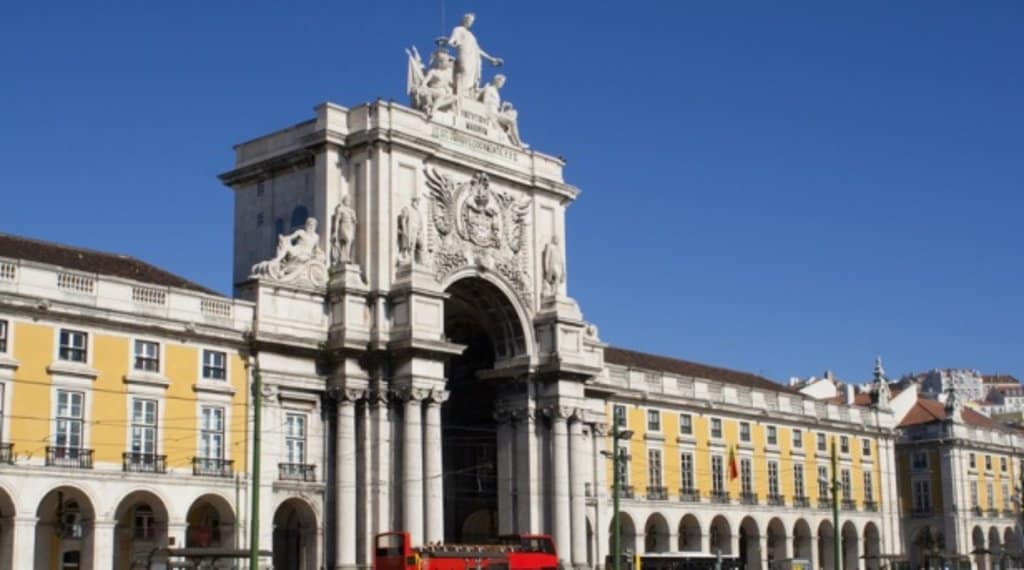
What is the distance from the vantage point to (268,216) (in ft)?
209

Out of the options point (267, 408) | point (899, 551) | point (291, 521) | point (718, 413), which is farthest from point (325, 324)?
point (899, 551)

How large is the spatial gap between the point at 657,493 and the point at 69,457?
117 ft

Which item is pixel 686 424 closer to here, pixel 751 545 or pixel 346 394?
pixel 751 545

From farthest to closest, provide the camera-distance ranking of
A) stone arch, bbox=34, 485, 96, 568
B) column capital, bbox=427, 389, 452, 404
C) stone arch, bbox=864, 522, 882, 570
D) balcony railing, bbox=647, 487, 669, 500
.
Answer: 1. stone arch, bbox=864, 522, 882, 570
2. balcony railing, bbox=647, 487, 669, 500
3. column capital, bbox=427, 389, 452, 404
4. stone arch, bbox=34, 485, 96, 568

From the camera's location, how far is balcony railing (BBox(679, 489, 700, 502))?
78.7 m

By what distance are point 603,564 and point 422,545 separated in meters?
15.6

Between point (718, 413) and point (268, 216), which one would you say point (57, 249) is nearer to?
point (268, 216)

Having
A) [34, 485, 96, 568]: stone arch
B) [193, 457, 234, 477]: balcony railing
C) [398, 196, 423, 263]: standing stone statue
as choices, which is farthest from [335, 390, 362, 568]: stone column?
[34, 485, 96, 568]: stone arch

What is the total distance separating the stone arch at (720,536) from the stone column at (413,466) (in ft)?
86.4

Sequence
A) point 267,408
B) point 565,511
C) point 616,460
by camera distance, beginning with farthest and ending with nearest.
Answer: point 565,511, point 267,408, point 616,460

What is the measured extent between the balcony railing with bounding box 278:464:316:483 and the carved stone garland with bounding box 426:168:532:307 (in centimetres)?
1006

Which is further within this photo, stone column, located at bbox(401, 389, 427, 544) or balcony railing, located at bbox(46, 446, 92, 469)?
stone column, located at bbox(401, 389, 427, 544)

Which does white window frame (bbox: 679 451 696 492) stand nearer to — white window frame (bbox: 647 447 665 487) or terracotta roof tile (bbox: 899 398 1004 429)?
white window frame (bbox: 647 447 665 487)

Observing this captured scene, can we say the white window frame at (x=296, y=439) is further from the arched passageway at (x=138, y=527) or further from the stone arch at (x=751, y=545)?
the stone arch at (x=751, y=545)
